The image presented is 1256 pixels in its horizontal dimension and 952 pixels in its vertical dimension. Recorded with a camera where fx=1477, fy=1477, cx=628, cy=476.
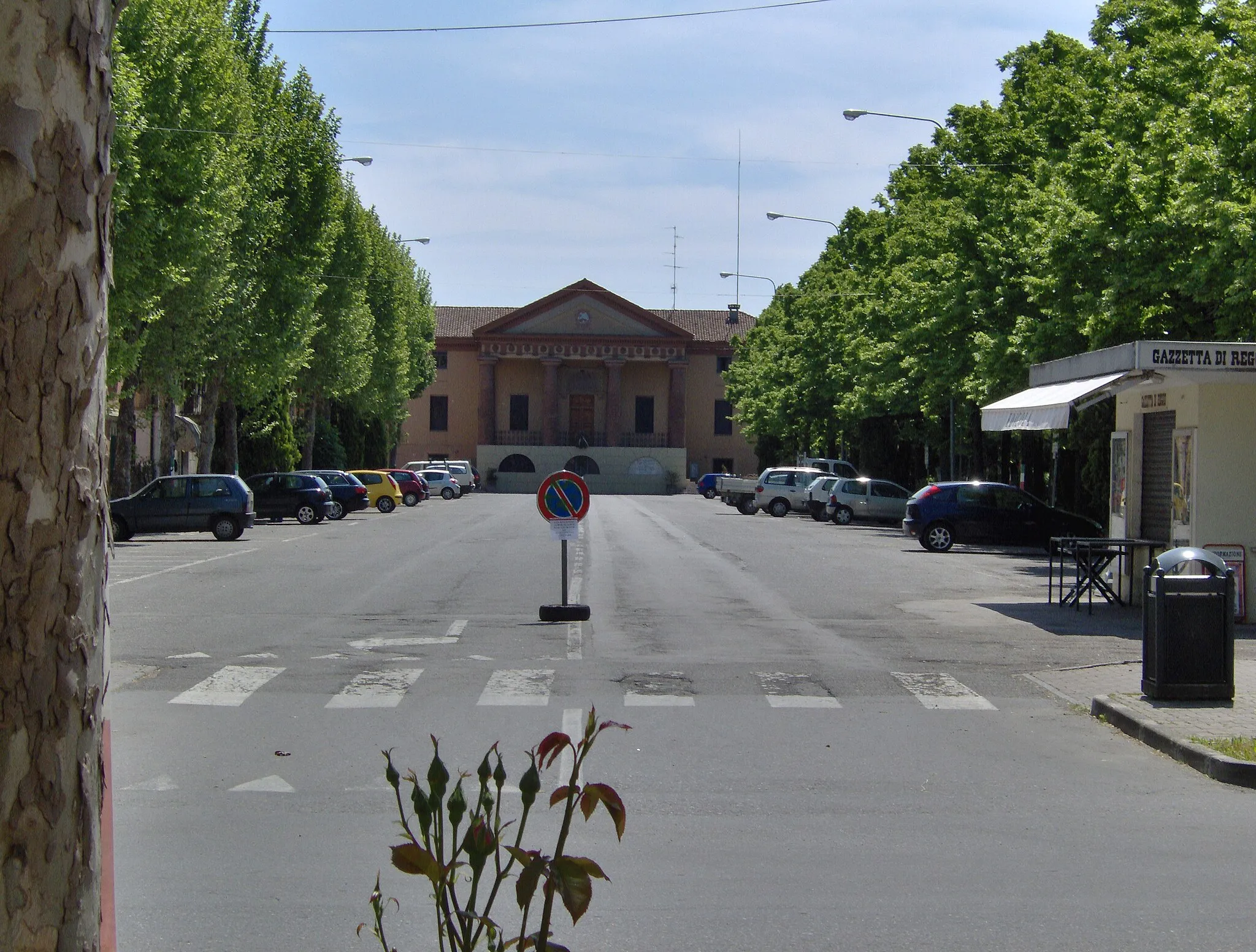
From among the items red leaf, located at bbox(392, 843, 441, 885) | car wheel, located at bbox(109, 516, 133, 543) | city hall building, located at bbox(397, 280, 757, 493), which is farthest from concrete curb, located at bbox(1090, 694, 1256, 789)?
city hall building, located at bbox(397, 280, 757, 493)

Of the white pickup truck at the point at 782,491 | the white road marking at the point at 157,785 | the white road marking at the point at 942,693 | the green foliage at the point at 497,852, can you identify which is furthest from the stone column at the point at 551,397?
the green foliage at the point at 497,852

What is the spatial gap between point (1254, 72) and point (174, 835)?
18.7 meters

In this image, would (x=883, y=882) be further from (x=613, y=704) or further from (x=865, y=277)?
(x=865, y=277)

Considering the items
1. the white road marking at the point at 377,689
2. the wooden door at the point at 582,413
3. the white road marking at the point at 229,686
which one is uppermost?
the wooden door at the point at 582,413

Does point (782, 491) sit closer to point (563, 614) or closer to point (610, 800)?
point (563, 614)

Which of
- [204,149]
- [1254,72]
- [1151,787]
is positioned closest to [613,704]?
[1151,787]

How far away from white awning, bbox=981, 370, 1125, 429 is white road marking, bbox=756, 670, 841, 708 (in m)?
5.31

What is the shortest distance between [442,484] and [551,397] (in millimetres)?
29355

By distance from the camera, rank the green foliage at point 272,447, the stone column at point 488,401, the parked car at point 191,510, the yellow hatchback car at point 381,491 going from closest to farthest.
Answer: the parked car at point 191,510 → the yellow hatchback car at point 381,491 → the green foliage at point 272,447 → the stone column at point 488,401

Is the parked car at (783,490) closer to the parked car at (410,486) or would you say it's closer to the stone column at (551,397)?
the parked car at (410,486)

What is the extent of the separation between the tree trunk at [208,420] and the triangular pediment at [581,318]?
5726 centimetres

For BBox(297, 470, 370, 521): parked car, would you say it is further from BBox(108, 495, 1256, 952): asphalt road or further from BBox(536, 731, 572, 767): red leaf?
BBox(536, 731, 572, 767): red leaf

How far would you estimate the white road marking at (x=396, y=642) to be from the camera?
45.0 ft

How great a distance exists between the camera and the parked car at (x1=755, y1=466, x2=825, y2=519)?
52000mm
